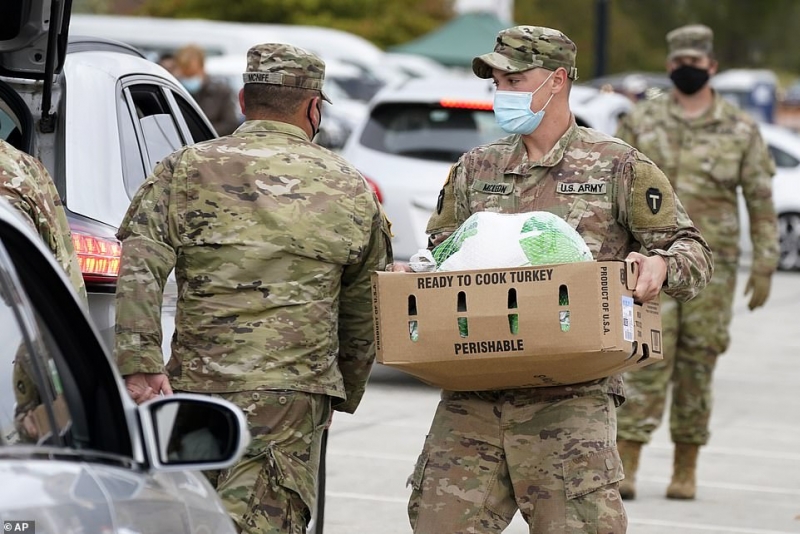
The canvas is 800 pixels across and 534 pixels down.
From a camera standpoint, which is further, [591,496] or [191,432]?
[591,496]

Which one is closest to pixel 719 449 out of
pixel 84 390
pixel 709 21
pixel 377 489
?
pixel 377 489

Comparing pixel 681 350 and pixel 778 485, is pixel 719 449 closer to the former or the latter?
pixel 778 485

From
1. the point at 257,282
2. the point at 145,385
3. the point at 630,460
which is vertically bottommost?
the point at 630,460

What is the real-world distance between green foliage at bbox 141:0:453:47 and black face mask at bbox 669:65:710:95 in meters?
44.9

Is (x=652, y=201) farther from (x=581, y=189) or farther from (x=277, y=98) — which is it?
(x=277, y=98)

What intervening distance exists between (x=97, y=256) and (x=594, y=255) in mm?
1570

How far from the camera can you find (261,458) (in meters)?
4.45

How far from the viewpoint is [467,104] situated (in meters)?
11.1

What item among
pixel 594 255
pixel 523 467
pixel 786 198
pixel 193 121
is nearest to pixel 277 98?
pixel 594 255

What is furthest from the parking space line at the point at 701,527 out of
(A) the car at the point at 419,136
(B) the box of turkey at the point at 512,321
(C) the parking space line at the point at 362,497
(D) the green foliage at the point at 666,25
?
(D) the green foliage at the point at 666,25

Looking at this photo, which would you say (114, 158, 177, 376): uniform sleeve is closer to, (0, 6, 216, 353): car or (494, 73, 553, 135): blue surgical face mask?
(0, 6, 216, 353): car

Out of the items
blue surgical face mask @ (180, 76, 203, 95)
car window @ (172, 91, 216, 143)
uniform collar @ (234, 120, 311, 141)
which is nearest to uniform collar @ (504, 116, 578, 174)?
uniform collar @ (234, 120, 311, 141)

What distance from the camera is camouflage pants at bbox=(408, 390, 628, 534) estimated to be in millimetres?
4508

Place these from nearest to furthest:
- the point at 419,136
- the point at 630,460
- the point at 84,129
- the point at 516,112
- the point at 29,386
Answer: the point at 29,386 < the point at 516,112 < the point at 84,129 < the point at 630,460 < the point at 419,136
